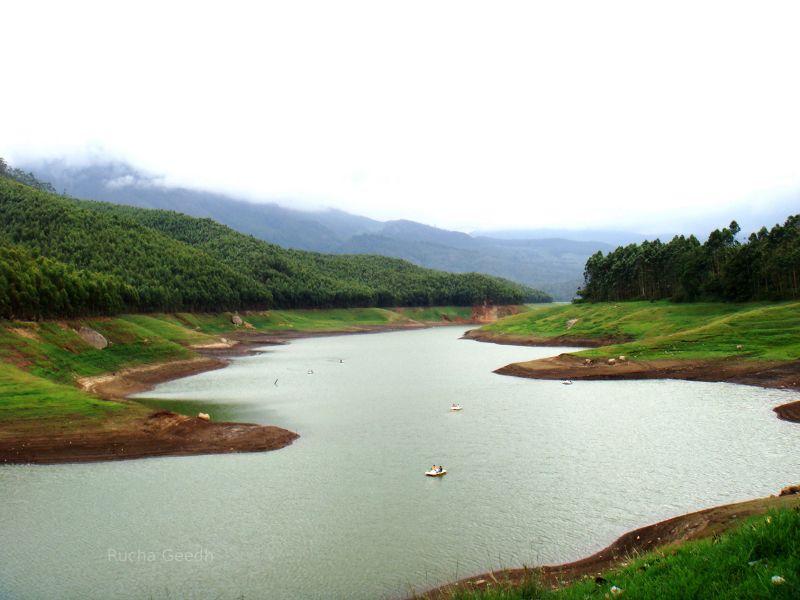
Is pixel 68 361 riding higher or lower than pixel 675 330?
lower

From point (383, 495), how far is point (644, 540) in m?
14.9

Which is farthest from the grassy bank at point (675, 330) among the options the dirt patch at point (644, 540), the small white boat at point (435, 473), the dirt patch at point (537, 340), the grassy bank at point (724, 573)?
the grassy bank at point (724, 573)

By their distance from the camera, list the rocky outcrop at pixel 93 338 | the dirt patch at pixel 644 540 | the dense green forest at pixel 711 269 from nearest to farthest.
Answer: the dirt patch at pixel 644 540, the rocky outcrop at pixel 93 338, the dense green forest at pixel 711 269

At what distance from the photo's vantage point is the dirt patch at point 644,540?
2345 cm

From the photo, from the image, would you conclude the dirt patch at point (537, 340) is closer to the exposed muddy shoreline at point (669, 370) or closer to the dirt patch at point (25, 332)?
the exposed muddy shoreline at point (669, 370)

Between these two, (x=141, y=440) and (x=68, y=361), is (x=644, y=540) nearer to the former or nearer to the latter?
(x=141, y=440)

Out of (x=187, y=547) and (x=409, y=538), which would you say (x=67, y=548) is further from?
(x=409, y=538)

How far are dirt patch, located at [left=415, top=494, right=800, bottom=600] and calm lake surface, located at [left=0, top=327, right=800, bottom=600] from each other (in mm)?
1313

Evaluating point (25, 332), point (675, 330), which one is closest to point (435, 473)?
point (25, 332)

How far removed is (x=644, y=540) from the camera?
27.7 metres

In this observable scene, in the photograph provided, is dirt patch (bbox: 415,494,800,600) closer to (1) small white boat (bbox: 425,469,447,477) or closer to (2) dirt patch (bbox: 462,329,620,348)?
(1) small white boat (bbox: 425,469,447,477)

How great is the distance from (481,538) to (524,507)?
191 inches

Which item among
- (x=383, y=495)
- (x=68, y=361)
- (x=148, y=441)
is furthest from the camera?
(x=68, y=361)

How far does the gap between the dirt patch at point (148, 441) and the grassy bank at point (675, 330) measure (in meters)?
57.8
